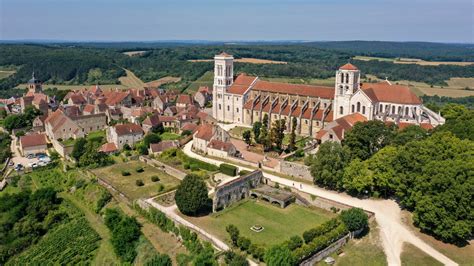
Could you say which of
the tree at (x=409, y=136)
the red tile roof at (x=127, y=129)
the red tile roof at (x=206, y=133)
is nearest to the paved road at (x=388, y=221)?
the tree at (x=409, y=136)

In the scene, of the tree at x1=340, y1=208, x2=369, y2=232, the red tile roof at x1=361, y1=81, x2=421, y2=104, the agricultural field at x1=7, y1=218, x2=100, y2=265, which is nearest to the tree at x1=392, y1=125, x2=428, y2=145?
the red tile roof at x1=361, y1=81, x2=421, y2=104

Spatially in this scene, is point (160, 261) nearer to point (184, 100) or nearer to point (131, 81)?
point (184, 100)

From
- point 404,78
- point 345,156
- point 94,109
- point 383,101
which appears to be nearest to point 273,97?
point 383,101

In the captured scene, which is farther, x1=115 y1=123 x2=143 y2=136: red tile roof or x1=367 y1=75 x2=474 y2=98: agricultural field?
x1=367 y1=75 x2=474 y2=98: agricultural field

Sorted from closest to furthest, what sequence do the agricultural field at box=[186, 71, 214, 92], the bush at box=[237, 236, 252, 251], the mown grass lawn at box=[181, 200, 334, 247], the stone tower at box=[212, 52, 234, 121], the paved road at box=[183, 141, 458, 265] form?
the bush at box=[237, 236, 252, 251], the paved road at box=[183, 141, 458, 265], the mown grass lawn at box=[181, 200, 334, 247], the stone tower at box=[212, 52, 234, 121], the agricultural field at box=[186, 71, 214, 92]

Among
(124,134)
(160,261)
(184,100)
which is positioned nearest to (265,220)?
(160,261)

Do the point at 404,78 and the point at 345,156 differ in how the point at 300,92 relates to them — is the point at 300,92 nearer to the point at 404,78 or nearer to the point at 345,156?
the point at 345,156

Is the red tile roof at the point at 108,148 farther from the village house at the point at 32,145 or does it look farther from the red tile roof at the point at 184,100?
the red tile roof at the point at 184,100

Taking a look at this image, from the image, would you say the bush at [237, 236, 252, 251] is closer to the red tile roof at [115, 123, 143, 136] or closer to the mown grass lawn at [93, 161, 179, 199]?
the mown grass lawn at [93, 161, 179, 199]
